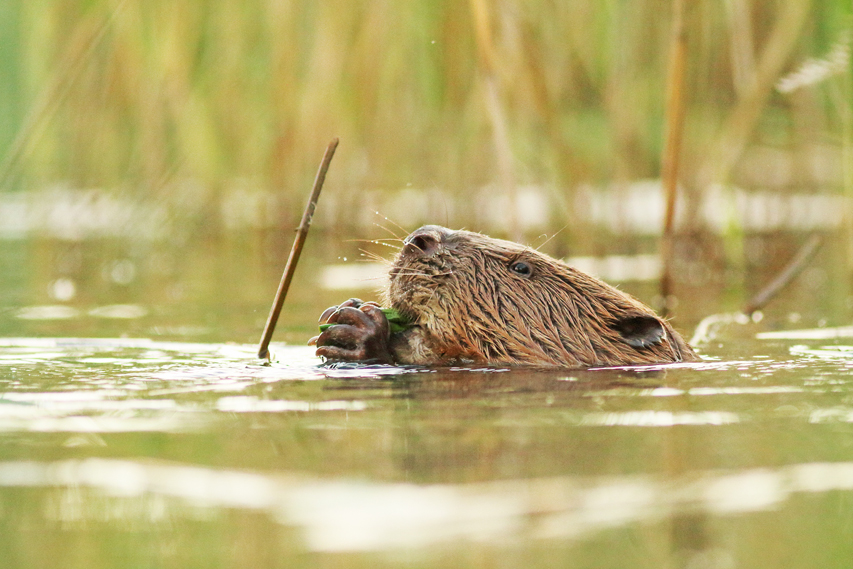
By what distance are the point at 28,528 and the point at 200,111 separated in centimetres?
477

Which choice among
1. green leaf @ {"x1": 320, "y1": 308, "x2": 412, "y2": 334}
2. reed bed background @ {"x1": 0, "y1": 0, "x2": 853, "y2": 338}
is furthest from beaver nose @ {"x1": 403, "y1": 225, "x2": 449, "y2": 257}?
reed bed background @ {"x1": 0, "y1": 0, "x2": 853, "y2": 338}

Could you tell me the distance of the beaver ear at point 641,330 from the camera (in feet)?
12.1

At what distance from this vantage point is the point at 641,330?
372cm

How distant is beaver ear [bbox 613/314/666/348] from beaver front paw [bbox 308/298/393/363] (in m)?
0.75

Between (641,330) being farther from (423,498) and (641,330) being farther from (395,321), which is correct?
(423,498)

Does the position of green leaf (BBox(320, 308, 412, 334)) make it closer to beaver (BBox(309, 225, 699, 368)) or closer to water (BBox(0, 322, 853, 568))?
beaver (BBox(309, 225, 699, 368))

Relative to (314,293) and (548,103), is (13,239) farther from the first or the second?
(548,103)

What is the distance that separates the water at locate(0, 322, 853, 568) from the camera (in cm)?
165

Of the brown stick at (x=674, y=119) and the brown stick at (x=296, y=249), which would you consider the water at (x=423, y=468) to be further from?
the brown stick at (x=674, y=119)

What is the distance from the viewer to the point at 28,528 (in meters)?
1.75

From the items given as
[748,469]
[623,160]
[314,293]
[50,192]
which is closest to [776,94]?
[623,160]

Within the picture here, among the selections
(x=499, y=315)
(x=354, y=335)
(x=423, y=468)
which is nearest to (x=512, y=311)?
(x=499, y=315)

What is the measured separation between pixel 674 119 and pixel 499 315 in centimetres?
171

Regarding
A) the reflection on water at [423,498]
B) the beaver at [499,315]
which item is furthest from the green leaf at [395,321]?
the reflection on water at [423,498]
